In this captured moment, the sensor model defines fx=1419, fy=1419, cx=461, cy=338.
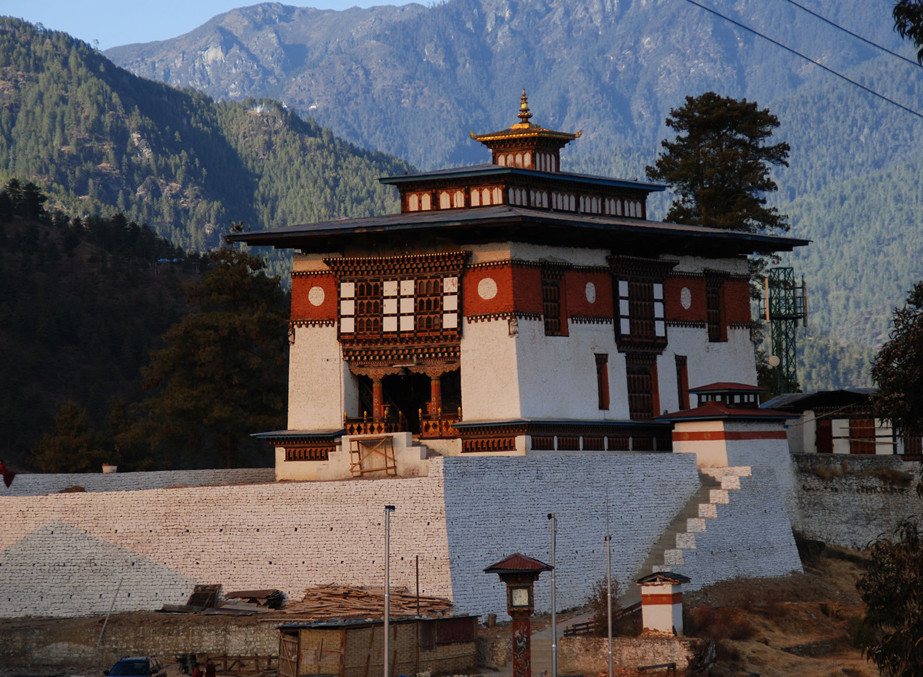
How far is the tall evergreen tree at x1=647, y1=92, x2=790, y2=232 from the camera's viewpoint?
69.9 m

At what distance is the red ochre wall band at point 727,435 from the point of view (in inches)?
1930

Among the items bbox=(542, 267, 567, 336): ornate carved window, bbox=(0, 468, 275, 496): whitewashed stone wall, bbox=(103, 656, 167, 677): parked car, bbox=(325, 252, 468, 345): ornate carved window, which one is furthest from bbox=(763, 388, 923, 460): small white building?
bbox=(103, 656, 167, 677): parked car

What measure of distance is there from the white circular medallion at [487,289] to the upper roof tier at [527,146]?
855 centimetres

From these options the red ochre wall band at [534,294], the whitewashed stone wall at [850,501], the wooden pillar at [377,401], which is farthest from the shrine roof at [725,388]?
the wooden pillar at [377,401]

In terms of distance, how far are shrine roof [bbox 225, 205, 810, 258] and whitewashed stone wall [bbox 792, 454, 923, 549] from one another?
912cm

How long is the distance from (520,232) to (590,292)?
380 cm

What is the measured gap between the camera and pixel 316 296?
53.0 metres

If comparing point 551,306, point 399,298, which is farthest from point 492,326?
point 399,298

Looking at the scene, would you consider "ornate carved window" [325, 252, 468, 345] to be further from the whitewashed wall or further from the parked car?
the parked car

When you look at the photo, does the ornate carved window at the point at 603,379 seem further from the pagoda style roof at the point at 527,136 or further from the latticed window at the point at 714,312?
the pagoda style roof at the point at 527,136

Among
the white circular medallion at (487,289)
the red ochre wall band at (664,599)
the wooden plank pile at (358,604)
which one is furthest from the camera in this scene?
the white circular medallion at (487,289)

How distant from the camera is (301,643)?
37.3 metres

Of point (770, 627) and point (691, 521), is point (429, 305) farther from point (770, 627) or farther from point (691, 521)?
point (770, 627)

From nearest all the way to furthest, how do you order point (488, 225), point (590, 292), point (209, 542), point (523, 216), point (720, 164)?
point (209, 542)
point (523, 216)
point (488, 225)
point (590, 292)
point (720, 164)
